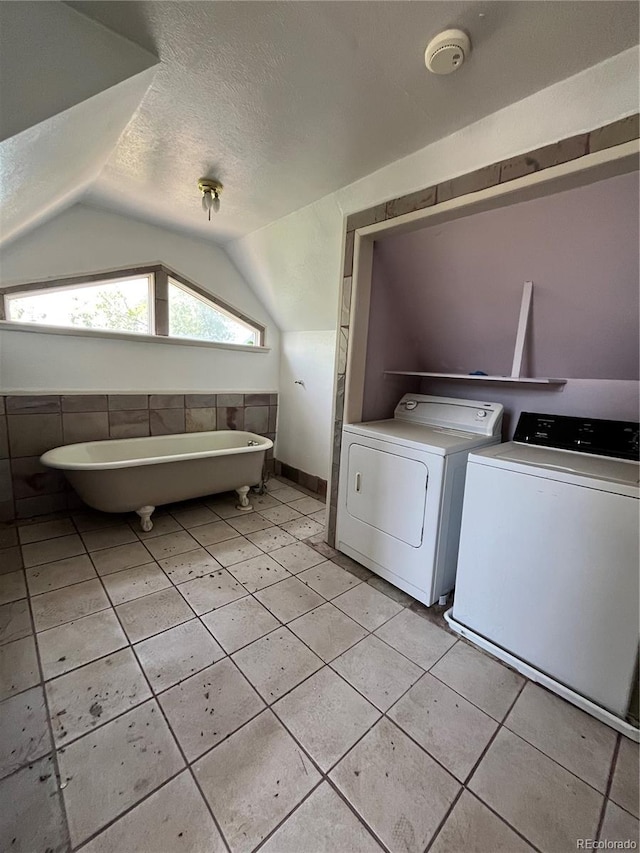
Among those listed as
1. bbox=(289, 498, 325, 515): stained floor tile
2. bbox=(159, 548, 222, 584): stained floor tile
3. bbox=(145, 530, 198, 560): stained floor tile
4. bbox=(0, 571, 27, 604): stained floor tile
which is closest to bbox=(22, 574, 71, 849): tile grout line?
bbox=(0, 571, 27, 604): stained floor tile

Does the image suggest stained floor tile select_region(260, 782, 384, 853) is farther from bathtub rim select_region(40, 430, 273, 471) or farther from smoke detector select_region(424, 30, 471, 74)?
smoke detector select_region(424, 30, 471, 74)

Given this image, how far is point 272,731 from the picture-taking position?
121cm

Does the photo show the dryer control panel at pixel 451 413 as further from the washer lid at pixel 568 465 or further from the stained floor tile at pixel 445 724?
the stained floor tile at pixel 445 724

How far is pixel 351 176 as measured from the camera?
6.57 feet

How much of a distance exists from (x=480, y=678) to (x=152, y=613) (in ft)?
5.07

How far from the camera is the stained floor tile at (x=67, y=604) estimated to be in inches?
65.0

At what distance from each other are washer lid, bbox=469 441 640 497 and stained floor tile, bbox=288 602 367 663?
1.02 meters

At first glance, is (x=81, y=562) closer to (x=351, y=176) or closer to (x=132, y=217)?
(x=132, y=217)

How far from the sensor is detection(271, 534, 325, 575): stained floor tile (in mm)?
2193

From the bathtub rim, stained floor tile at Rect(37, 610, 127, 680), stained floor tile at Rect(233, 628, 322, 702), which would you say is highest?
the bathtub rim

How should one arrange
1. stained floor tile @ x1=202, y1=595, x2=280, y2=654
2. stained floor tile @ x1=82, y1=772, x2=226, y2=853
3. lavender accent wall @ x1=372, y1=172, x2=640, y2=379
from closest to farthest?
stained floor tile @ x1=82, y1=772, x2=226, y2=853, lavender accent wall @ x1=372, y1=172, x2=640, y2=379, stained floor tile @ x1=202, y1=595, x2=280, y2=654

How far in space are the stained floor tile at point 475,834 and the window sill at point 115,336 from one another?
129 inches

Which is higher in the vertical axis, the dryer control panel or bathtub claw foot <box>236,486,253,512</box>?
the dryer control panel

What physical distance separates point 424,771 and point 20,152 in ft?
8.26
